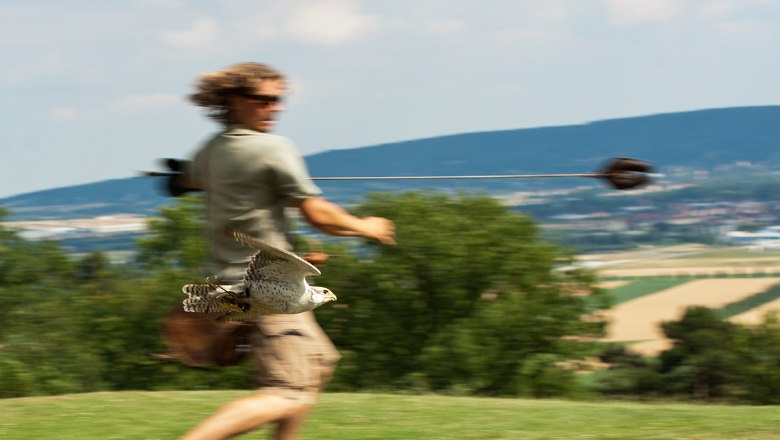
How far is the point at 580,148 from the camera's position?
167500mm

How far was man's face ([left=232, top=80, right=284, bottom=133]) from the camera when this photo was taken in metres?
4.53

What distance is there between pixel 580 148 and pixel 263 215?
165 m

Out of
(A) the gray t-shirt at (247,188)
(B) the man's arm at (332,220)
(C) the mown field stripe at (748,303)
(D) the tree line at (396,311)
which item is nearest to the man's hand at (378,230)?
(B) the man's arm at (332,220)

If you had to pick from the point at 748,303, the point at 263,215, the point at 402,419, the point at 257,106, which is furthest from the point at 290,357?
the point at 748,303

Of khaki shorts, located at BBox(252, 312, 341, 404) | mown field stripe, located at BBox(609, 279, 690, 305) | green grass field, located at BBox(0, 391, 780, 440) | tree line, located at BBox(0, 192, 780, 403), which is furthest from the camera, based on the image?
mown field stripe, located at BBox(609, 279, 690, 305)

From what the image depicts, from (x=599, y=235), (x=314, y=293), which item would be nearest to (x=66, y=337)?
(x=314, y=293)

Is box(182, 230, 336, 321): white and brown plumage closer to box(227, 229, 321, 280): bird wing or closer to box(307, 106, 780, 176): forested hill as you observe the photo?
box(227, 229, 321, 280): bird wing

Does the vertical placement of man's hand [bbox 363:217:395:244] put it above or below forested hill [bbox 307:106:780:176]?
below

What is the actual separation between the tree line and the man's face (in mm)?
31692

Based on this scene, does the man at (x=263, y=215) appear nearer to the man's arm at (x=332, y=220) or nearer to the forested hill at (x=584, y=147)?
the man's arm at (x=332, y=220)

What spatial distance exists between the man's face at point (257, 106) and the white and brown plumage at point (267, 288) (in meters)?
0.40

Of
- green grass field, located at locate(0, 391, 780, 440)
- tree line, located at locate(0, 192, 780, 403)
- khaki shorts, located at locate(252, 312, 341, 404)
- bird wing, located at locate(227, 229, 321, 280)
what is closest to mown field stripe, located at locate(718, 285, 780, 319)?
tree line, located at locate(0, 192, 780, 403)

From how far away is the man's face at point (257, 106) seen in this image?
453 cm

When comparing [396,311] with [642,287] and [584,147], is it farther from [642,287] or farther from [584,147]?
[584,147]
